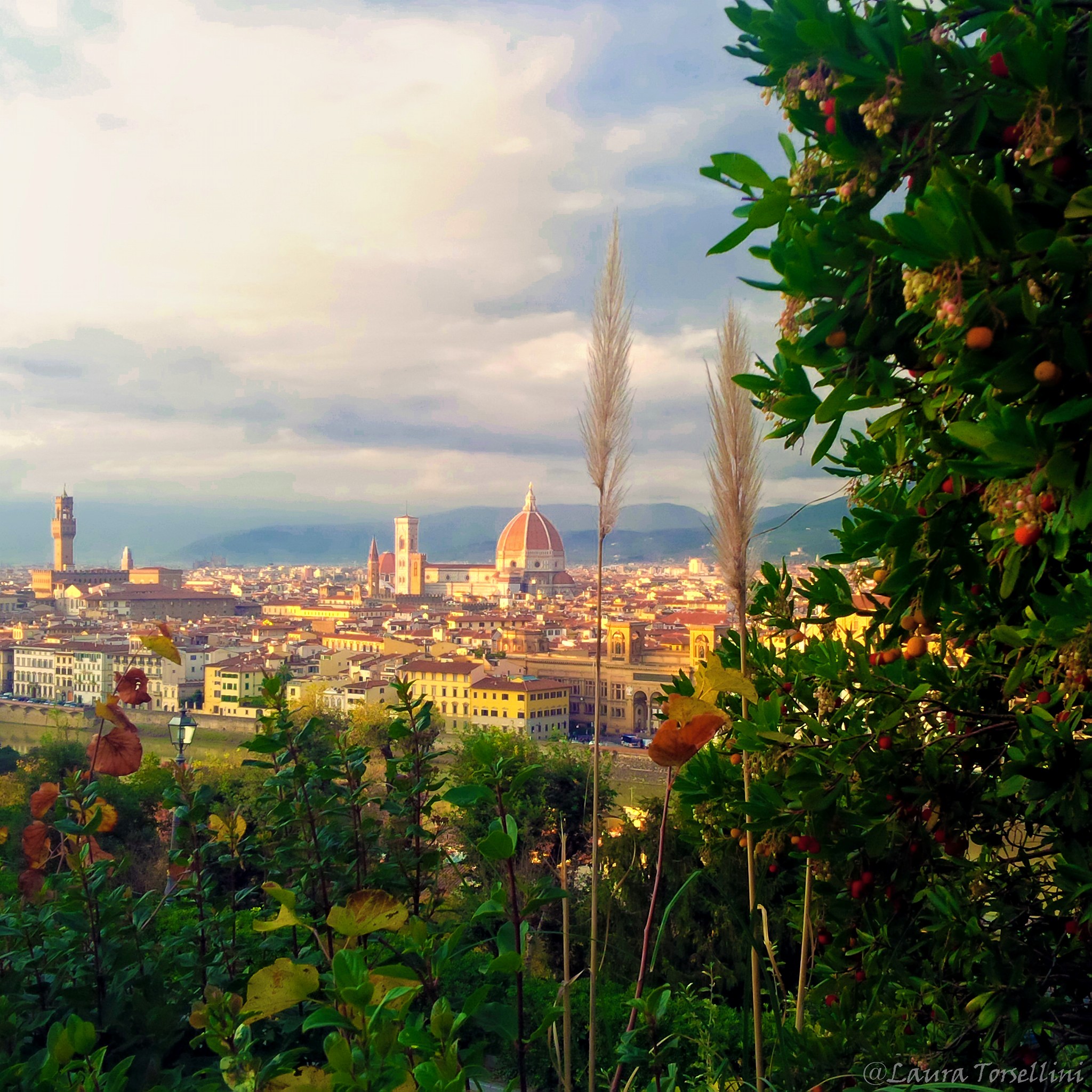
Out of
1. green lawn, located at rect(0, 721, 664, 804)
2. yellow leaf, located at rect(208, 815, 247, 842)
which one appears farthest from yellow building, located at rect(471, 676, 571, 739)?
yellow leaf, located at rect(208, 815, 247, 842)

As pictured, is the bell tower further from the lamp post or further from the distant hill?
the lamp post

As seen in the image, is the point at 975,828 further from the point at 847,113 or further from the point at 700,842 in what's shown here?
the point at 847,113

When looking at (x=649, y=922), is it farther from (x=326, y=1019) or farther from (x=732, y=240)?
(x=732, y=240)

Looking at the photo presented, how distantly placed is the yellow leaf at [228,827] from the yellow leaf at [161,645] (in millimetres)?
248

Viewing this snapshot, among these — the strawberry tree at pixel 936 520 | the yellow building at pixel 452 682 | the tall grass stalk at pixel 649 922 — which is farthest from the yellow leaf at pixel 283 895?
the yellow building at pixel 452 682

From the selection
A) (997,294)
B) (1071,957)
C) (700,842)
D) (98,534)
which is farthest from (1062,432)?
(98,534)

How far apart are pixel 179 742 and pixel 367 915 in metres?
1.10

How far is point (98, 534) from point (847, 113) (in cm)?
11906

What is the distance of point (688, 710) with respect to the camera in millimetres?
746

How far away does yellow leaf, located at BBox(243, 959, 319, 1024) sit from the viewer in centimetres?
57

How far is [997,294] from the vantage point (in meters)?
0.65

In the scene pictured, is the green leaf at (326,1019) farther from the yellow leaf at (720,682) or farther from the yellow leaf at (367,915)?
the yellow leaf at (720,682)

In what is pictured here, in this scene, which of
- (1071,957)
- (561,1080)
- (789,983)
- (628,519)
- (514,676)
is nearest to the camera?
(561,1080)

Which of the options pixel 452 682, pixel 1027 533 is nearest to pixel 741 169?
pixel 1027 533
